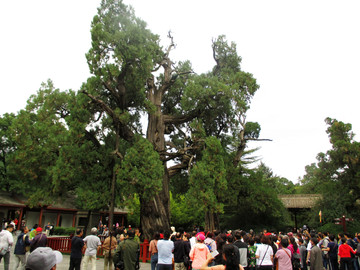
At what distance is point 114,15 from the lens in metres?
15.7

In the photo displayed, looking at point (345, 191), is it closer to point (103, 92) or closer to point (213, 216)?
point (213, 216)

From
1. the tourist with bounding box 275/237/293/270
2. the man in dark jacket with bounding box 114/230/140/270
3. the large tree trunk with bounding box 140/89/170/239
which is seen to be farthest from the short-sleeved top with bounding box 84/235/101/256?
the large tree trunk with bounding box 140/89/170/239

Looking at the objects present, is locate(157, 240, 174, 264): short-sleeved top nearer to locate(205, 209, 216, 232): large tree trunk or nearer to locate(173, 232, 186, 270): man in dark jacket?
locate(173, 232, 186, 270): man in dark jacket

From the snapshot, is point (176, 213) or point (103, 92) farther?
A: point (176, 213)

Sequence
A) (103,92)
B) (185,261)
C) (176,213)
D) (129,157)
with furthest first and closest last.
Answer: (176,213) < (103,92) < (129,157) < (185,261)

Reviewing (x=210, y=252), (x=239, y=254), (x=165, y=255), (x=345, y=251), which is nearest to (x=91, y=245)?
(x=165, y=255)

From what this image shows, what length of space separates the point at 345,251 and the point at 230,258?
655 centimetres

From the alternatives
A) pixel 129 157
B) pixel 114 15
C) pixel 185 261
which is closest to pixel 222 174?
pixel 129 157

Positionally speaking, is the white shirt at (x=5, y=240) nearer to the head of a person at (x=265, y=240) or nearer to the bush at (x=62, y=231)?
the head of a person at (x=265, y=240)

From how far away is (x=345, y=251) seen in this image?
8516 millimetres

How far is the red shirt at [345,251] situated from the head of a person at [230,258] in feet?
21.1

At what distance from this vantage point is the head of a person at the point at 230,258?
4.07 meters

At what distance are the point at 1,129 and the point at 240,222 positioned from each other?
2638 cm

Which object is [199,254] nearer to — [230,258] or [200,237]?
[200,237]
